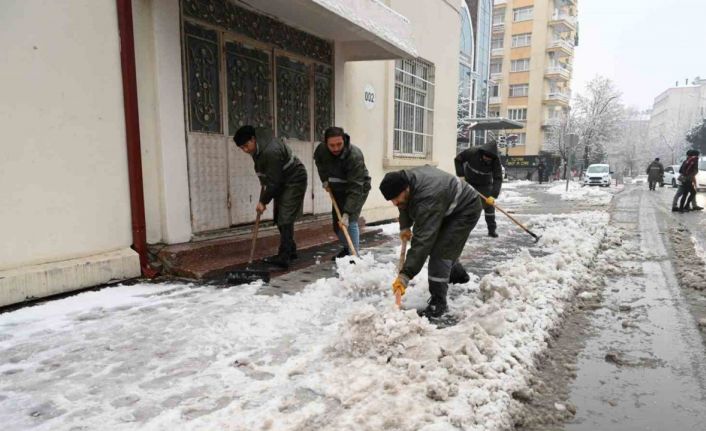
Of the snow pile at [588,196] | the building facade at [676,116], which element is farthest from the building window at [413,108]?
the building facade at [676,116]

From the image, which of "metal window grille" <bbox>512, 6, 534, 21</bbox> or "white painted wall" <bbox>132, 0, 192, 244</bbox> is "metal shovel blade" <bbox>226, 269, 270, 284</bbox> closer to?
"white painted wall" <bbox>132, 0, 192, 244</bbox>

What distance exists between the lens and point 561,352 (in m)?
3.20

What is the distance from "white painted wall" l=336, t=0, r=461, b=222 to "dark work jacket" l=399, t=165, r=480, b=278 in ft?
14.0

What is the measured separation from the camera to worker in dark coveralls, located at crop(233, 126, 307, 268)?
481cm

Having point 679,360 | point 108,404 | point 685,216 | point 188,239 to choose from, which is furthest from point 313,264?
point 685,216

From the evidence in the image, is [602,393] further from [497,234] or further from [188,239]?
[497,234]

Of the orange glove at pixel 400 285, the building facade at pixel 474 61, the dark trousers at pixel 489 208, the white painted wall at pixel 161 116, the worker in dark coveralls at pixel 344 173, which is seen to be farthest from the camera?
the building facade at pixel 474 61

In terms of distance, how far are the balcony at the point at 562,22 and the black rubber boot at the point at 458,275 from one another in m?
52.9

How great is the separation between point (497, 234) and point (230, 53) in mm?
5272

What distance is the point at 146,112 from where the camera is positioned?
4602mm

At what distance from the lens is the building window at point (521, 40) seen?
49.5m

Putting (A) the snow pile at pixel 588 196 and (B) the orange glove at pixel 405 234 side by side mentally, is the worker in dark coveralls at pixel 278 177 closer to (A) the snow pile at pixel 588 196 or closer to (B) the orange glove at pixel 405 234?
(B) the orange glove at pixel 405 234

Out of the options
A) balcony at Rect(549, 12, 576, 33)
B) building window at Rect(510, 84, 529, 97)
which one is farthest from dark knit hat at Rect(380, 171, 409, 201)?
balcony at Rect(549, 12, 576, 33)

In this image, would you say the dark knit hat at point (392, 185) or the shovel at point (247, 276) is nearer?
the dark knit hat at point (392, 185)
